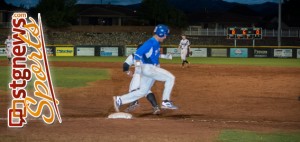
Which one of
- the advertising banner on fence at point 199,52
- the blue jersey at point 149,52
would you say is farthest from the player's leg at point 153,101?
the advertising banner on fence at point 199,52

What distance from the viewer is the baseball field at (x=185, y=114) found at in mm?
8633

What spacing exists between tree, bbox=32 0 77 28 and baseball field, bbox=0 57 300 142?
44.5 meters

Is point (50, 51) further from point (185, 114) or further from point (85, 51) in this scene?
point (185, 114)

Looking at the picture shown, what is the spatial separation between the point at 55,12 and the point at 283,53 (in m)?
31.2

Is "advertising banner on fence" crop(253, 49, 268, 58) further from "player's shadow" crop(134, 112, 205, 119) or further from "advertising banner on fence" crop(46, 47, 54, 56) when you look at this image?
"player's shadow" crop(134, 112, 205, 119)

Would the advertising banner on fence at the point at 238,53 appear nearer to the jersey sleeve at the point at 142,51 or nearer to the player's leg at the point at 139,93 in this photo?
the player's leg at the point at 139,93

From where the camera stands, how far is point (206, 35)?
68750 mm

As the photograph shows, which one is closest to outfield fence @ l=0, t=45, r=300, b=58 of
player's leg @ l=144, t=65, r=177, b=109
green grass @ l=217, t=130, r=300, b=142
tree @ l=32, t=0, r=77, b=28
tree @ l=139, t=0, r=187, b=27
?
tree @ l=32, t=0, r=77, b=28

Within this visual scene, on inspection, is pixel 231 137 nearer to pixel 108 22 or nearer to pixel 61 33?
pixel 61 33

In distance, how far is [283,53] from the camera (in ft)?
152

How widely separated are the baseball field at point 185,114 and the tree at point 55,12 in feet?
146

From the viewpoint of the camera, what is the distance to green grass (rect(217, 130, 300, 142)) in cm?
839

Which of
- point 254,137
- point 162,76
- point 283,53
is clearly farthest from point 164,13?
point 254,137

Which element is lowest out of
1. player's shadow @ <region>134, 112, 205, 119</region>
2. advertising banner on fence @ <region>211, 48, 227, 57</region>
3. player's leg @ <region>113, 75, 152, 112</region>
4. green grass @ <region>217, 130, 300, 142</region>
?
player's shadow @ <region>134, 112, 205, 119</region>
